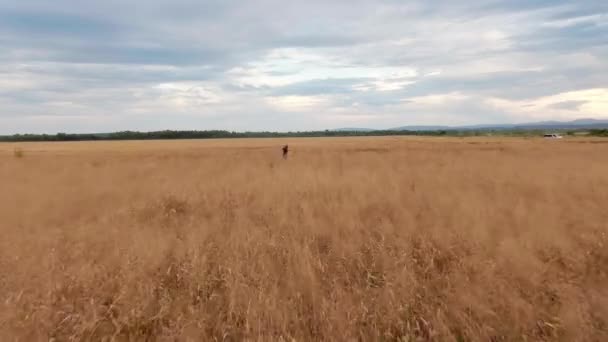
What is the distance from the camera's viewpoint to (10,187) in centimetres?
1214

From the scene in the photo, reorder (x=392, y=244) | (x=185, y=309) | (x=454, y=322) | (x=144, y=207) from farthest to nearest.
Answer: (x=144, y=207), (x=392, y=244), (x=185, y=309), (x=454, y=322)

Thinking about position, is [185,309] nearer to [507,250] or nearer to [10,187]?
[507,250]

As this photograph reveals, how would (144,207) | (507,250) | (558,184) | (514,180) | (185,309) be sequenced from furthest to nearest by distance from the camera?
(514,180)
(558,184)
(144,207)
(507,250)
(185,309)

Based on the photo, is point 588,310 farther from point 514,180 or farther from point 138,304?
point 514,180

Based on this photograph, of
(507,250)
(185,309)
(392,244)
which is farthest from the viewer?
(392,244)

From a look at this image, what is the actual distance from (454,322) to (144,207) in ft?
21.1

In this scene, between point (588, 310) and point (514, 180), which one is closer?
point (588, 310)

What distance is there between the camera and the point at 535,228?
6219mm

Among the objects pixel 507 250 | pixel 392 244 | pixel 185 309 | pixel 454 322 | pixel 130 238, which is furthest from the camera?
pixel 130 238

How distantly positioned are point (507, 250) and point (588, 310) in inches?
50.3

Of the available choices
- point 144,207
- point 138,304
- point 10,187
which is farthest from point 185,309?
point 10,187

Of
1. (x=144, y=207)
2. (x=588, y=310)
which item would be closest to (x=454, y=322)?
(x=588, y=310)

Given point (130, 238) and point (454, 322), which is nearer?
point (454, 322)

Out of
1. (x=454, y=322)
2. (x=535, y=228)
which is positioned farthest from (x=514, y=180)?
(x=454, y=322)
